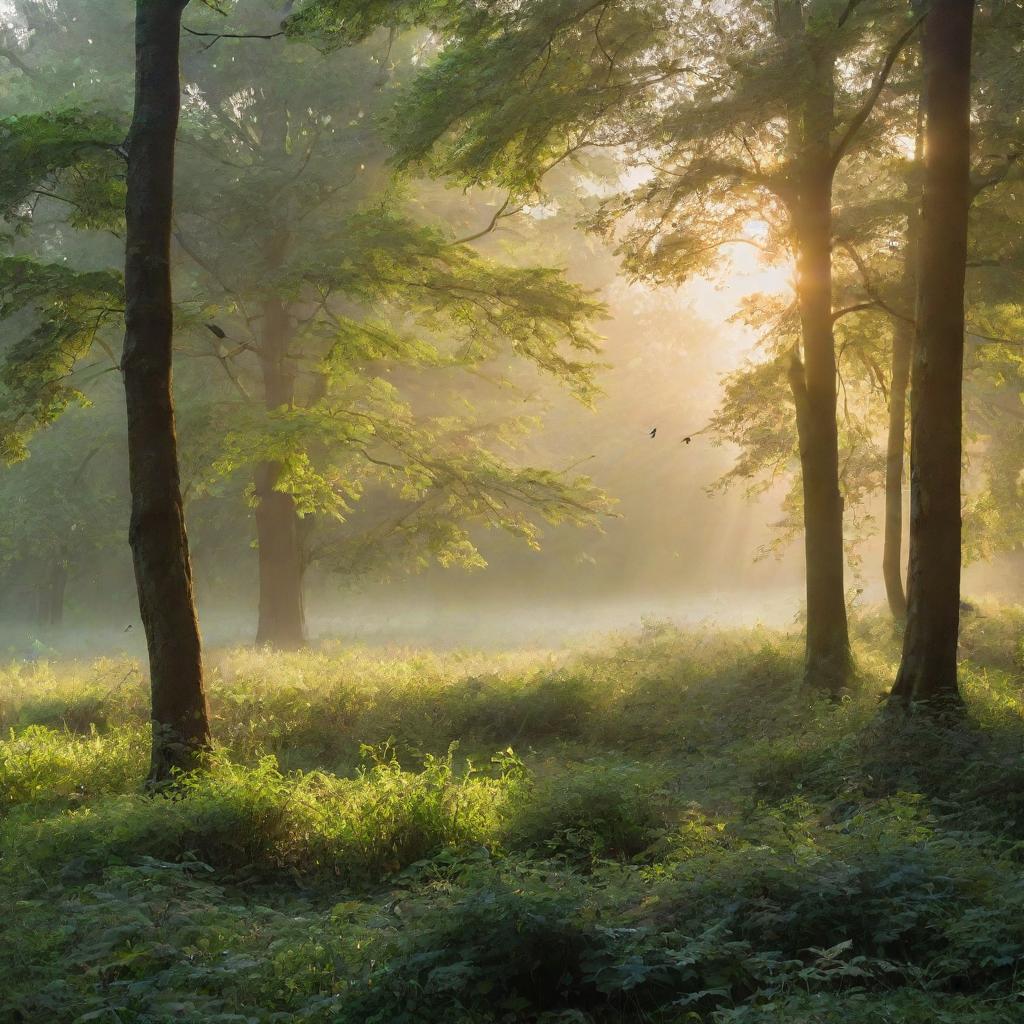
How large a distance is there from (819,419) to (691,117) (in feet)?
14.4

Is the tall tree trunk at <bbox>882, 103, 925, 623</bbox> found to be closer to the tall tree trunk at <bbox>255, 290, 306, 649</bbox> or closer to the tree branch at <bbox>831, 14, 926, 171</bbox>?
the tree branch at <bbox>831, 14, 926, 171</bbox>

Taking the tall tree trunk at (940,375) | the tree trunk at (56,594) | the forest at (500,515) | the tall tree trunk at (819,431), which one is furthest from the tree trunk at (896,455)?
the tree trunk at (56,594)

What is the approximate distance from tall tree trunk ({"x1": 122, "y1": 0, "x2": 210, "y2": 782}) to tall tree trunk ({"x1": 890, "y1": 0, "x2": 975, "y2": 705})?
6.87 metres

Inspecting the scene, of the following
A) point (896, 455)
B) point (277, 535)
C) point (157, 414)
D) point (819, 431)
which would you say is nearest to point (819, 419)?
point (819, 431)

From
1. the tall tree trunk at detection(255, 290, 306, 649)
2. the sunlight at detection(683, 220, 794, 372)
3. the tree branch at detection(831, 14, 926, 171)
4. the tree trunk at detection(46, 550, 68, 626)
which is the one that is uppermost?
the tree branch at detection(831, 14, 926, 171)

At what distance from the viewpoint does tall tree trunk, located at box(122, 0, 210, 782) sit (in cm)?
951

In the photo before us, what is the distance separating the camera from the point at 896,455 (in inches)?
754

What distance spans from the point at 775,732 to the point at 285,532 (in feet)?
46.5

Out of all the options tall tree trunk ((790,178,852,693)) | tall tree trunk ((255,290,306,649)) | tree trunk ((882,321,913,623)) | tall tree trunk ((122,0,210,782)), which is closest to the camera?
tall tree trunk ((122,0,210,782))

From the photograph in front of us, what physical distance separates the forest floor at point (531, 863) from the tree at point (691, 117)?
410 centimetres

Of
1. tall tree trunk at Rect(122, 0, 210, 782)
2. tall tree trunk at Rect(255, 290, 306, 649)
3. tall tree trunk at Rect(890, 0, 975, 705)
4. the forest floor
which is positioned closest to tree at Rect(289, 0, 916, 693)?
tall tree trunk at Rect(890, 0, 975, 705)

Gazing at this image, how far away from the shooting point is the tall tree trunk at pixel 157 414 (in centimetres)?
951

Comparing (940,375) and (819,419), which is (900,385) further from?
(940,375)

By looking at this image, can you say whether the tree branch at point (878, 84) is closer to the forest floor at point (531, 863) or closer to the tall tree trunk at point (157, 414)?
the forest floor at point (531, 863)
